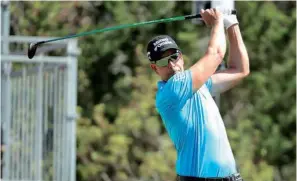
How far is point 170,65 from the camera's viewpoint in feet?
19.2

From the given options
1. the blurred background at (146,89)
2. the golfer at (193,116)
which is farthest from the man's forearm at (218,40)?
the blurred background at (146,89)

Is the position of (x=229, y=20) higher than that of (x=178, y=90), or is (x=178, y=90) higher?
(x=229, y=20)

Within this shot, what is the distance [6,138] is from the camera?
9.20 m

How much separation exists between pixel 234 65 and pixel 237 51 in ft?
0.35

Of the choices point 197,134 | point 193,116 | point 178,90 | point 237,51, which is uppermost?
point 237,51

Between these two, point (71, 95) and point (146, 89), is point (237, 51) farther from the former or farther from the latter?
point (146, 89)

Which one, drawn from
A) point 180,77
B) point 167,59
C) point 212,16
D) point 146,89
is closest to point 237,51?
point 212,16

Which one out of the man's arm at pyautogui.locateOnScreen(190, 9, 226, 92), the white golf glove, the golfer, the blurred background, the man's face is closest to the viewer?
the man's arm at pyautogui.locateOnScreen(190, 9, 226, 92)

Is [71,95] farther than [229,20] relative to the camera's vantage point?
Yes

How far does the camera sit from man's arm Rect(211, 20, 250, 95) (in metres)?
6.27

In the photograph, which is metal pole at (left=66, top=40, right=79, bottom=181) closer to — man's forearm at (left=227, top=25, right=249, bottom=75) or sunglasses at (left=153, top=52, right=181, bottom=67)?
man's forearm at (left=227, top=25, right=249, bottom=75)

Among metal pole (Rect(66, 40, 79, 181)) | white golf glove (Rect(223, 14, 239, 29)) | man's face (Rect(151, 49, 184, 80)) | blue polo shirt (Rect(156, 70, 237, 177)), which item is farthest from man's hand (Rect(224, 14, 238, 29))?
metal pole (Rect(66, 40, 79, 181))

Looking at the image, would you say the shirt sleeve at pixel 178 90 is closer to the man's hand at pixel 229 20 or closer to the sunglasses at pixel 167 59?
the sunglasses at pixel 167 59

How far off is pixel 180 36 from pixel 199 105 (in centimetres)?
1240
